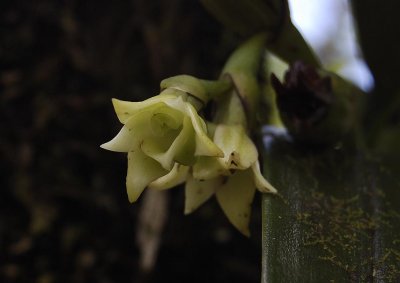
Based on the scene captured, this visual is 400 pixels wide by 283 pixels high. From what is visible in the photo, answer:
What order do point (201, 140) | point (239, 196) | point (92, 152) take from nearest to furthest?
point (201, 140) < point (239, 196) < point (92, 152)

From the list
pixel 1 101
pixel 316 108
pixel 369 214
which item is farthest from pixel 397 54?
pixel 1 101

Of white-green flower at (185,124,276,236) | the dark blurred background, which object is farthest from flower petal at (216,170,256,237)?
the dark blurred background

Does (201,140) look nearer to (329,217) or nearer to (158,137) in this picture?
(158,137)

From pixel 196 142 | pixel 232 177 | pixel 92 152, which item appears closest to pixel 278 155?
pixel 232 177

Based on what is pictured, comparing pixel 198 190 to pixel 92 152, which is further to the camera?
pixel 92 152

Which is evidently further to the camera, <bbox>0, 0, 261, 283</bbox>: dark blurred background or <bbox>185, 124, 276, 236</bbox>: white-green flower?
<bbox>0, 0, 261, 283</bbox>: dark blurred background

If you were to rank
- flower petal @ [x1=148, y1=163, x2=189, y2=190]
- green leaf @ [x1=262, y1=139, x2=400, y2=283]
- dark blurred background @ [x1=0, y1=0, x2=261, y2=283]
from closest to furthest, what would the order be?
1. green leaf @ [x1=262, y1=139, x2=400, y2=283]
2. flower petal @ [x1=148, y1=163, x2=189, y2=190]
3. dark blurred background @ [x1=0, y1=0, x2=261, y2=283]

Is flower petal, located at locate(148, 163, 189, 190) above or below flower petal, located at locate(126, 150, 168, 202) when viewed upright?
below

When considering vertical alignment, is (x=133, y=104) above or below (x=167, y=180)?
above

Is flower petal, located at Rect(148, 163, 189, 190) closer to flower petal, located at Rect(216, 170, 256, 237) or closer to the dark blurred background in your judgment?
flower petal, located at Rect(216, 170, 256, 237)
